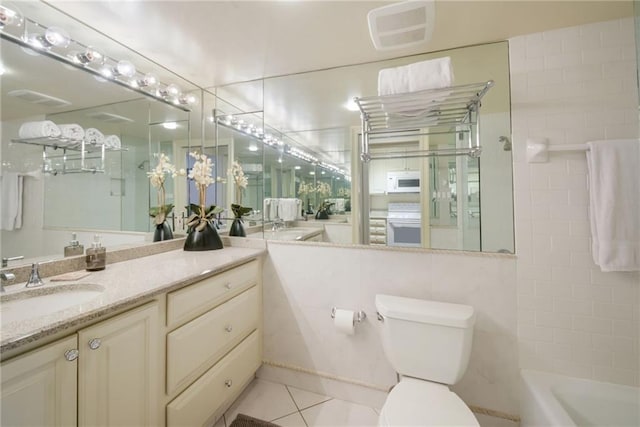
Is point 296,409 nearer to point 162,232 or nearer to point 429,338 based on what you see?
point 429,338

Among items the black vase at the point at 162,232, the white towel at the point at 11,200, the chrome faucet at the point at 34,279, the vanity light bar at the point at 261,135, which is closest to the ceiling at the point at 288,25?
the vanity light bar at the point at 261,135

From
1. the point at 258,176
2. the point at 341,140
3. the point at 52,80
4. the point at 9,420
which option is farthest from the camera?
the point at 258,176

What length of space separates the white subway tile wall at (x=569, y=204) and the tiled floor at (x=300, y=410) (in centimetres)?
57

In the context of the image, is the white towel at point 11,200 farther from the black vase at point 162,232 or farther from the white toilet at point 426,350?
the white toilet at point 426,350

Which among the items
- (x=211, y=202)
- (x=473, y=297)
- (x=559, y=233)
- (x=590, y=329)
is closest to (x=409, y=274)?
(x=473, y=297)

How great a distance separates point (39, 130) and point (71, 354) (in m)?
1.08

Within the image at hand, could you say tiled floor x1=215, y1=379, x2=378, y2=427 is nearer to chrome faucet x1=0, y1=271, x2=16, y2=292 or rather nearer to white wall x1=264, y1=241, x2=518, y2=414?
white wall x1=264, y1=241, x2=518, y2=414

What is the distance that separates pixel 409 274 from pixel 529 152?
0.93m

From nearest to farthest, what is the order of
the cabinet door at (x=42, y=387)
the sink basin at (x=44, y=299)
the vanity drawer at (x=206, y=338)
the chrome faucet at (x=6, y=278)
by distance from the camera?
the cabinet door at (x=42, y=387)
the sink basin at (x=44, y=299)
the chrome faucet at (x=6, y=278)
the vanity drawer at (x=206, y=338)

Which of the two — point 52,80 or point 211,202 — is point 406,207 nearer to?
point 211,202

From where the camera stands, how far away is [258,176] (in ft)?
6.98

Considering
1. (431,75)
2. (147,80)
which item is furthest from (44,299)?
(431,75)

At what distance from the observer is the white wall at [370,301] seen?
1.45m

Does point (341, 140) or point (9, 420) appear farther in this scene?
point (341, 140)
